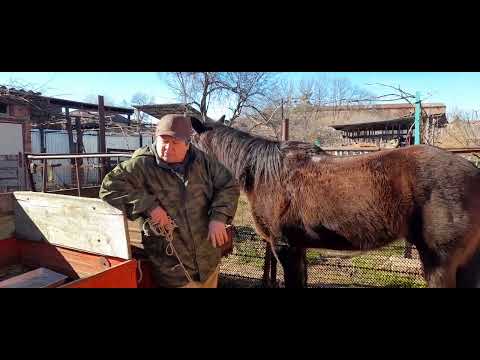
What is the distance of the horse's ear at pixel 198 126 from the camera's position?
3.46m

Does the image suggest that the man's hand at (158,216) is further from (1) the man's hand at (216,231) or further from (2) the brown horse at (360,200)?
(2) the brown horse at (360,200)

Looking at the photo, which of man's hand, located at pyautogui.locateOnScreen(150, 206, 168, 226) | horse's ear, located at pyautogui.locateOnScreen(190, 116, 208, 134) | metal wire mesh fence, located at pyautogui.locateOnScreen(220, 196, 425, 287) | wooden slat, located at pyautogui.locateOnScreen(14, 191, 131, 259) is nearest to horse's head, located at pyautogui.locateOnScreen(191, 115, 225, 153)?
horse's ear, located at pyautogui.locateOnScreen(190, 116, 208, 134)

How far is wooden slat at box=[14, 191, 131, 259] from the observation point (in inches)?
69.7

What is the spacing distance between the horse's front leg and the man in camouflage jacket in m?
1.44

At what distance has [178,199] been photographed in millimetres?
1867

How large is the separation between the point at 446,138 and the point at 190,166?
8.60 meters

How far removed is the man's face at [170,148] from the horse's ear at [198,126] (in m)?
1.64

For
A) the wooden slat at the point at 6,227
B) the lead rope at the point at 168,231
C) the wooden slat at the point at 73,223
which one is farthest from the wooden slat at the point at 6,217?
the lead rope at the point at 168,231

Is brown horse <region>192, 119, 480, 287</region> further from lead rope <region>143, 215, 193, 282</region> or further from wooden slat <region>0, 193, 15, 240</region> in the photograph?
wooden slat <region>0, 193, 15, 240</region>

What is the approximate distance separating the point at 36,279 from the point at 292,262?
2.37 metres

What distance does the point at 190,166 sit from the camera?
6.30 feet

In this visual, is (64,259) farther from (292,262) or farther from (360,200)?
(360,200)

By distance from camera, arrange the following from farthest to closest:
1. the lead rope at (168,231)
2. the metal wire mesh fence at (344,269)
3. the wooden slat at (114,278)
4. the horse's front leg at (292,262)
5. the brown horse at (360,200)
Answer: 1. the metal wire mesh fence at (344,269)
2. the horse's front leg at (292,262)
3. the brown horse at (360,200)
4. the lead rope at (168,231)
5. the wooden slat at (114,278)
